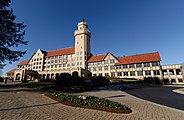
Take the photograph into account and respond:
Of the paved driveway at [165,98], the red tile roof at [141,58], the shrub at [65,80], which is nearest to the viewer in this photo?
the paved driveway at [165,98]

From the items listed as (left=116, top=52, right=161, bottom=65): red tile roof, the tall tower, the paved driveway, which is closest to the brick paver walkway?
the paved driveway

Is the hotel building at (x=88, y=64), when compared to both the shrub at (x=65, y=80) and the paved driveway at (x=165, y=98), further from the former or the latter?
the paved driveway at (x=165, y=98)

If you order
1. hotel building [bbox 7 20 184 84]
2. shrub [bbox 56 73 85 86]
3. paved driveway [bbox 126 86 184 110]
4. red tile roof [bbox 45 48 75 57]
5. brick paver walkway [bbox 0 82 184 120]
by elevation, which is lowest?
paved driveway [bbox 126 86 184 110]

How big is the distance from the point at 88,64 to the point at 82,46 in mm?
9669

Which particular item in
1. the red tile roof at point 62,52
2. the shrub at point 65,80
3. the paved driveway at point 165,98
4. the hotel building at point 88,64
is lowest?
the paved driveway at point 165,98

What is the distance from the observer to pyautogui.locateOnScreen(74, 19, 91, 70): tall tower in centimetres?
5905

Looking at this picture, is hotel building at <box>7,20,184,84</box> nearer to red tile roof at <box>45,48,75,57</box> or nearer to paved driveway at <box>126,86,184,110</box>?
red tile roof at <box>45,48,75,57</box>

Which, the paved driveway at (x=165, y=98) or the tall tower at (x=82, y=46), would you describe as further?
the tall tower at (x=82, y=46)

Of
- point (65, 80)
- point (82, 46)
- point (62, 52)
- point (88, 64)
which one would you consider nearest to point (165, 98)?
point (65, 80)

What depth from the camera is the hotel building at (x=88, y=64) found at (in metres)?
44.1

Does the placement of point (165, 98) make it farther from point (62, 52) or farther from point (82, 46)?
point (62, 52)

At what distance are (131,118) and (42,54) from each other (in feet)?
238

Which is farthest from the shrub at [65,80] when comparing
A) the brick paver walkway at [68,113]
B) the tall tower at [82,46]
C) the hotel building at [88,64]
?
the tall tower at [82,46]

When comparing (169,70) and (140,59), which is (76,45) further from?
(169,70)
